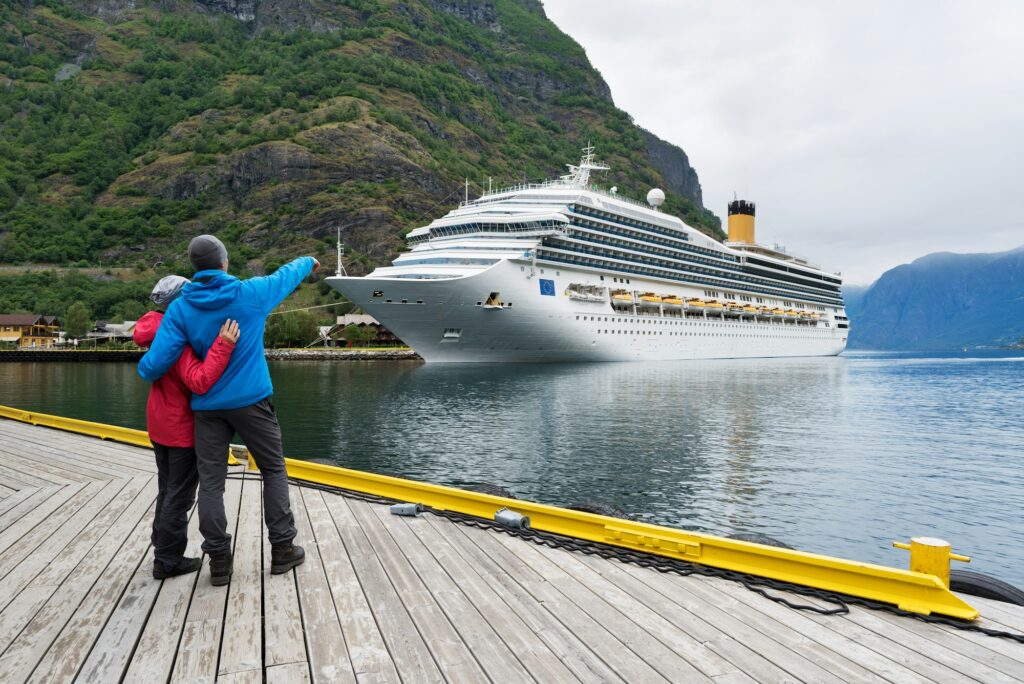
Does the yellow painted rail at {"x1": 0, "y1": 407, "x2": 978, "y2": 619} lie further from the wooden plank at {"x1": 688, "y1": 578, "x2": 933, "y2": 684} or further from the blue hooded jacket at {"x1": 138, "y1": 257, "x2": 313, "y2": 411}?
the blue hooded jacket at {"x1": 138, "y1": 257, "x2": 313, "y2": 411}

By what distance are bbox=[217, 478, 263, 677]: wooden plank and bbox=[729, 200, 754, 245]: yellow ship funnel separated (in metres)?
79.4

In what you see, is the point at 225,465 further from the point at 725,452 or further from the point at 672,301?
the point at 672,301

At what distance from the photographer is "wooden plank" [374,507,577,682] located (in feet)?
8.57

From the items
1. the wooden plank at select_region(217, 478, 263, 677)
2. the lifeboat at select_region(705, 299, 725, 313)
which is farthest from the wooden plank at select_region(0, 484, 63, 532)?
the lifeboat at select_region(705, 299, 725, 313)

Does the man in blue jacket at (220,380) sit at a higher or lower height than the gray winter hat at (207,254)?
lower

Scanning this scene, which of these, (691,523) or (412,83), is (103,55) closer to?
(412,83)

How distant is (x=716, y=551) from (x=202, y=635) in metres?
2.79

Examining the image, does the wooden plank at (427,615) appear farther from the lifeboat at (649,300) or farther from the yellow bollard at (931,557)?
the lifeboat at (649,300)

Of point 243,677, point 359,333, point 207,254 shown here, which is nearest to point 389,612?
point 243,677

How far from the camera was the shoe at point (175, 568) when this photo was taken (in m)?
3.55

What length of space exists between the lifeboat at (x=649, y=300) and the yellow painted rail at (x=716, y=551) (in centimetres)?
4873

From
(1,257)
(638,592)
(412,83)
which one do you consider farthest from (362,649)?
(412,83)

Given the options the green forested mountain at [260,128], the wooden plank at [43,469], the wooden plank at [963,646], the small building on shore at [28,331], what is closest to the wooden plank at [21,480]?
the wooden plank at [43,469]

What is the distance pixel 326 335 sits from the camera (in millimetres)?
77812
